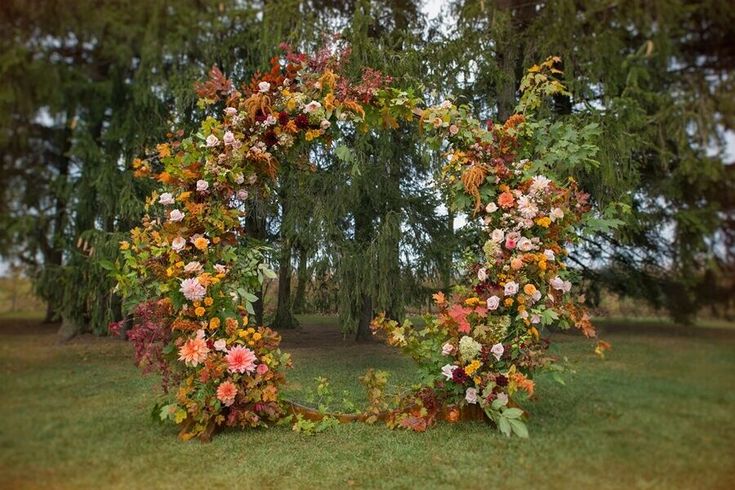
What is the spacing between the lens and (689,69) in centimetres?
157

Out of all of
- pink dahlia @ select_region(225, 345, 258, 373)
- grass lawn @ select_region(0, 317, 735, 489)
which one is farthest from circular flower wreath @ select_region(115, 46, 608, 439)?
grass lawn @ select_region(0, 317, 735, 489)

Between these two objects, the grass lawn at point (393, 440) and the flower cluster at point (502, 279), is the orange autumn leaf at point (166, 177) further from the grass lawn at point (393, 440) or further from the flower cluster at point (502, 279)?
the flower cluster at point (502, 279)

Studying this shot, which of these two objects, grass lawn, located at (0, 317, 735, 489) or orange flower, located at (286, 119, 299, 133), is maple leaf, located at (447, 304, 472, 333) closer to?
grass lawn, located at (0, 317, 735, 489)

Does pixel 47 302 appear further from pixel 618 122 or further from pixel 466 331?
pixel 618 122

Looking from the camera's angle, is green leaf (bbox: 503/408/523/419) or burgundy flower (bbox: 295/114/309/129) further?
burgundy flower (bbox: 295/114/309/129)

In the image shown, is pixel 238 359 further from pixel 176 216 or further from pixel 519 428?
pixel 519 428

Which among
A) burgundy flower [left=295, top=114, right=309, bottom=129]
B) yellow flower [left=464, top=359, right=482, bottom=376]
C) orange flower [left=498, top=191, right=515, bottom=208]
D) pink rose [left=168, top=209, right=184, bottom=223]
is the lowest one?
yellow flower [left=464, top=359, right=482, bottom=376]

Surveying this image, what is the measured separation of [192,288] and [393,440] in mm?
1169

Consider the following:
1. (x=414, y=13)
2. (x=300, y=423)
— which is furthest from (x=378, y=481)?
(x=414, y=13)

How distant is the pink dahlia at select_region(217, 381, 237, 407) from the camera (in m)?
2.48

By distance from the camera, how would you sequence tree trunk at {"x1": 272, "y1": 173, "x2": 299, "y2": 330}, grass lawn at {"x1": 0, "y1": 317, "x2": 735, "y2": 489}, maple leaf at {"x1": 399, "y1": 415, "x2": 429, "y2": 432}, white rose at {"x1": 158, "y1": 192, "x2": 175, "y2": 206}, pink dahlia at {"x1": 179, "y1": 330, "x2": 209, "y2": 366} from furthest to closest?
tree trunk at {"x1": 272, "y1": 173, "x2": 299, "y2": 330} → maple leaf at {"x1": 399, "y1": 415, "x2": 429, "y2": 432} → white rose at {"x1": 158, "y1": 192, "x2": 175, "y2": 206} → pink dahlia at {"x1": 179, "y1": 330, "x2": 209, "y2": 366} → grass lawn at {"x1": 0, "y1": 317, "x2": 735, "y2": 489}

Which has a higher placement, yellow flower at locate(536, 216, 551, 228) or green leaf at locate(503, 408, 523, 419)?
yellow flower at locate(536, 216, 551, 228)

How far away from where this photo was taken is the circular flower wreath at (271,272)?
99.0 inches

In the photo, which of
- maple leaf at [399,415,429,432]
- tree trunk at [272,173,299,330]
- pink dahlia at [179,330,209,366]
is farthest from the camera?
tree trunk at [272,173,299,330]
